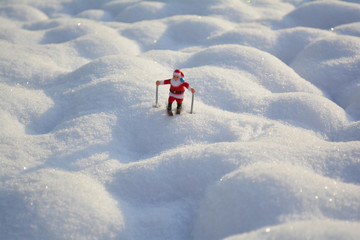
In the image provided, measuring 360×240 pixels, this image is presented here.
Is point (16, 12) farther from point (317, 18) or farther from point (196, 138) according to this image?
point (317, 18)

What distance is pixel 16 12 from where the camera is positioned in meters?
7.42

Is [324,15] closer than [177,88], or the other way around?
[177,88]

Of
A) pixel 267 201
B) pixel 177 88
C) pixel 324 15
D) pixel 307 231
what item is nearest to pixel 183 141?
pixel 177 88

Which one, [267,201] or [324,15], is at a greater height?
[324,15]

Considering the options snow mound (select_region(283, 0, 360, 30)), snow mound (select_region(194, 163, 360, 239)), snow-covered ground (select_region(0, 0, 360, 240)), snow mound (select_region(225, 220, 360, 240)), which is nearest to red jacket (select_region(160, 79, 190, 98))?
snow-covered ground (select_region(0, 0, 360, 240))

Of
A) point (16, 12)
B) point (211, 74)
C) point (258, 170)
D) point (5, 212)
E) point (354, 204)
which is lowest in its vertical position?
point (5, 212)

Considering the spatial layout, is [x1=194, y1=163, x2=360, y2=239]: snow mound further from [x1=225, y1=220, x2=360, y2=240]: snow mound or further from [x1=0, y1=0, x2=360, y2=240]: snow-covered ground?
[x1=225, y1=220, x2=360, y2=240]: snow mound

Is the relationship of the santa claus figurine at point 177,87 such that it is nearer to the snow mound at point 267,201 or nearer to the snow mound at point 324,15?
the snow mound at point 267,201

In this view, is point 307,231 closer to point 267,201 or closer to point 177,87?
point 267,201

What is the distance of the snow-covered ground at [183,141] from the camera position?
2131 mm

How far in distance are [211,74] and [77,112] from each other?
1906mm

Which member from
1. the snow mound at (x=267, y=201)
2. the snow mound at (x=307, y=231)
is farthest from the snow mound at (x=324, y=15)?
the snow mound at (x=307, y=231)

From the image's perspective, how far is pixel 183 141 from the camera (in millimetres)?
3051

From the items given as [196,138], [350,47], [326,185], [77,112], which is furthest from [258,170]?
[350,47]
